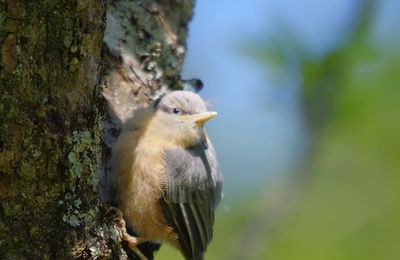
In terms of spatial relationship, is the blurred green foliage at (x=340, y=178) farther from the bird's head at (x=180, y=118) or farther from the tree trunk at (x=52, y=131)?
the tree trunk at (x=52, y=131)

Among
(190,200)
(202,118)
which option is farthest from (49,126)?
(202,118)

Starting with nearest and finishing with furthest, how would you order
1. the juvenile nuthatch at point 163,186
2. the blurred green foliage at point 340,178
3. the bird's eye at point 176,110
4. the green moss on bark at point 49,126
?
the green moss on bark at point 49,126, the juvenile nuthatch at point 163,186, the bird's eye at point 176,110, the blurred green foliage at point 340,178

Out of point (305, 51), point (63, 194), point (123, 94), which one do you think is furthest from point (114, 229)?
point (305, 51)

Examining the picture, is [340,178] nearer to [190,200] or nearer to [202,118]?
[202,118]

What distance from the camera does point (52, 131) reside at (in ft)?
8.43

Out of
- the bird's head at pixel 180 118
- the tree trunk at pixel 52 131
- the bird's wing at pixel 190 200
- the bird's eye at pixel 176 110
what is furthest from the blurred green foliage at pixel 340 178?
the tree trunk at pixel 52 131

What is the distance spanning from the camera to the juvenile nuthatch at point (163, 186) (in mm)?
3545

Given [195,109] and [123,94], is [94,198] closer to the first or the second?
[123,94]

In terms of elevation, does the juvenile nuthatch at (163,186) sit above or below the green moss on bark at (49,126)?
below

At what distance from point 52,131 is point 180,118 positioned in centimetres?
173

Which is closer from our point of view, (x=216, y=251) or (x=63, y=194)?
(x=63, y=194)

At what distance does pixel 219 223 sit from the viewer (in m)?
5.64

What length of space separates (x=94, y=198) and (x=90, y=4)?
32.5 inches

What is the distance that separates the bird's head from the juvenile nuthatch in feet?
0.05
